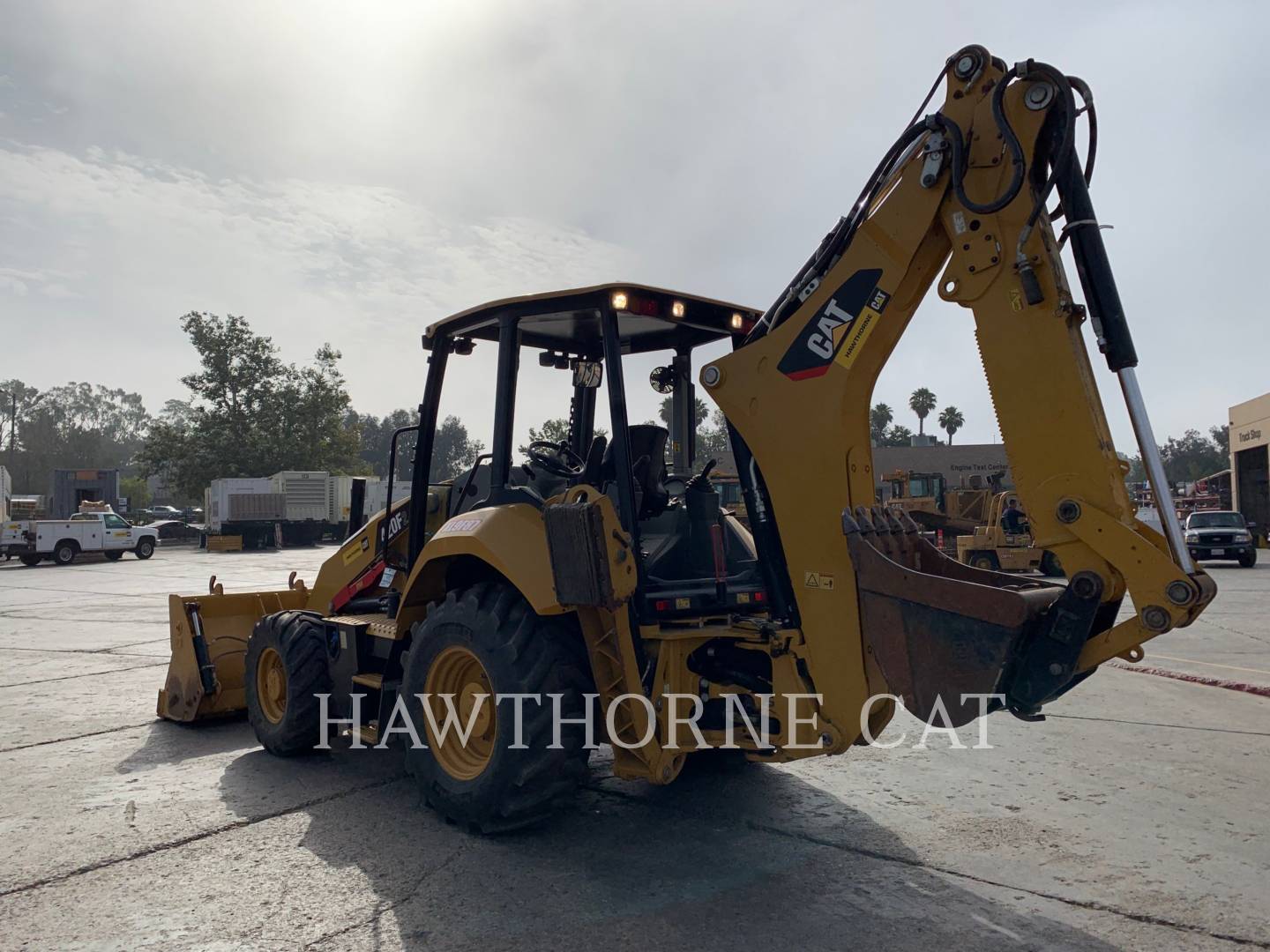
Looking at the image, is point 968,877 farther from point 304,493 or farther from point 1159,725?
point 304,493

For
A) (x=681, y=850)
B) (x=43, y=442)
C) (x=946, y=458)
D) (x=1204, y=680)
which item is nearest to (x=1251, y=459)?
(x=946, y=458)

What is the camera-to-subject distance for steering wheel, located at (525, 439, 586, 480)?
5266 millimetres

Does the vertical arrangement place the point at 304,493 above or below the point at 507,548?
above

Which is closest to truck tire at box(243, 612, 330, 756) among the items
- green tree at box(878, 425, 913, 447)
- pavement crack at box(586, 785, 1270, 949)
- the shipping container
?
pavement crack at box(586, 785, 1270, 949)

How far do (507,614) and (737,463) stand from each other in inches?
53.5

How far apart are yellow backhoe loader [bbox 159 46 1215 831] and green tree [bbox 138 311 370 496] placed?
2031 inches

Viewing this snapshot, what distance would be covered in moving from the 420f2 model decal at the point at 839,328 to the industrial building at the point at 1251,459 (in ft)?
125

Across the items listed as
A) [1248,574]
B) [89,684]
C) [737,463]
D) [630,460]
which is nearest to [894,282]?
[737,463]

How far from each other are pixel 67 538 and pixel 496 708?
1221 inches

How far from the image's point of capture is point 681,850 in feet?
15.0

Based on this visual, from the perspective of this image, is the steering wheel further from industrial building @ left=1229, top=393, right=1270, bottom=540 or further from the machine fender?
industrial building @ left=1229, top=393, right=1270, bottom=540

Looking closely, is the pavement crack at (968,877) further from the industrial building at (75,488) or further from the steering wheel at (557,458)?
the industrial building at (75,488)

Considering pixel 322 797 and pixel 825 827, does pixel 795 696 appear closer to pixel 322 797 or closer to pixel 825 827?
pixel 825 827

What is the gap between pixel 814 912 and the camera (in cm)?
382
